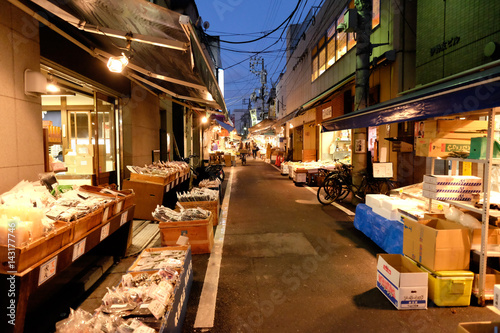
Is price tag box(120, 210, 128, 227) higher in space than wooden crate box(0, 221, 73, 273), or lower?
lower

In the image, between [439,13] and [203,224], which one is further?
[439,13]

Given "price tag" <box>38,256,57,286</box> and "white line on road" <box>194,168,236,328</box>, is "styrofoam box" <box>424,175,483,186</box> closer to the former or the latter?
"white line on road" <box>194,168,236,328</box>

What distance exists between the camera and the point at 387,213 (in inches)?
205

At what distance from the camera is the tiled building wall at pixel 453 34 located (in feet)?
21.1

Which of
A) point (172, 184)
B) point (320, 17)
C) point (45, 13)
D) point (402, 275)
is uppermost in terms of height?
point (320, 17)

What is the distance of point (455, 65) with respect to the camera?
7391 mm

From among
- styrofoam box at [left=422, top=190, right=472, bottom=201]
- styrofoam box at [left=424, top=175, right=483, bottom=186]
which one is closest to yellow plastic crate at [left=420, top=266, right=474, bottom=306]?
styrofoam box at [left=422, top=190, right=472, bottom=201]

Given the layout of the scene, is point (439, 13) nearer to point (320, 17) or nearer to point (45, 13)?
point (45, 13)

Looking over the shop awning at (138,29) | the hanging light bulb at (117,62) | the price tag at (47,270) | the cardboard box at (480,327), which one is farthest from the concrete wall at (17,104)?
the cardboard box at (480,327)

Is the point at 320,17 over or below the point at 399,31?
over

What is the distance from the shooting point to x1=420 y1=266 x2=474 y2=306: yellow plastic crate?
11.2 ft

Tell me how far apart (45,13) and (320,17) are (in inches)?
718

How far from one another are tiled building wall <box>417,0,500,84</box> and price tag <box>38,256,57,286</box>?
9.21m

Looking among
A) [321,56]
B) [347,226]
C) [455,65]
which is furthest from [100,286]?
[321,56]
